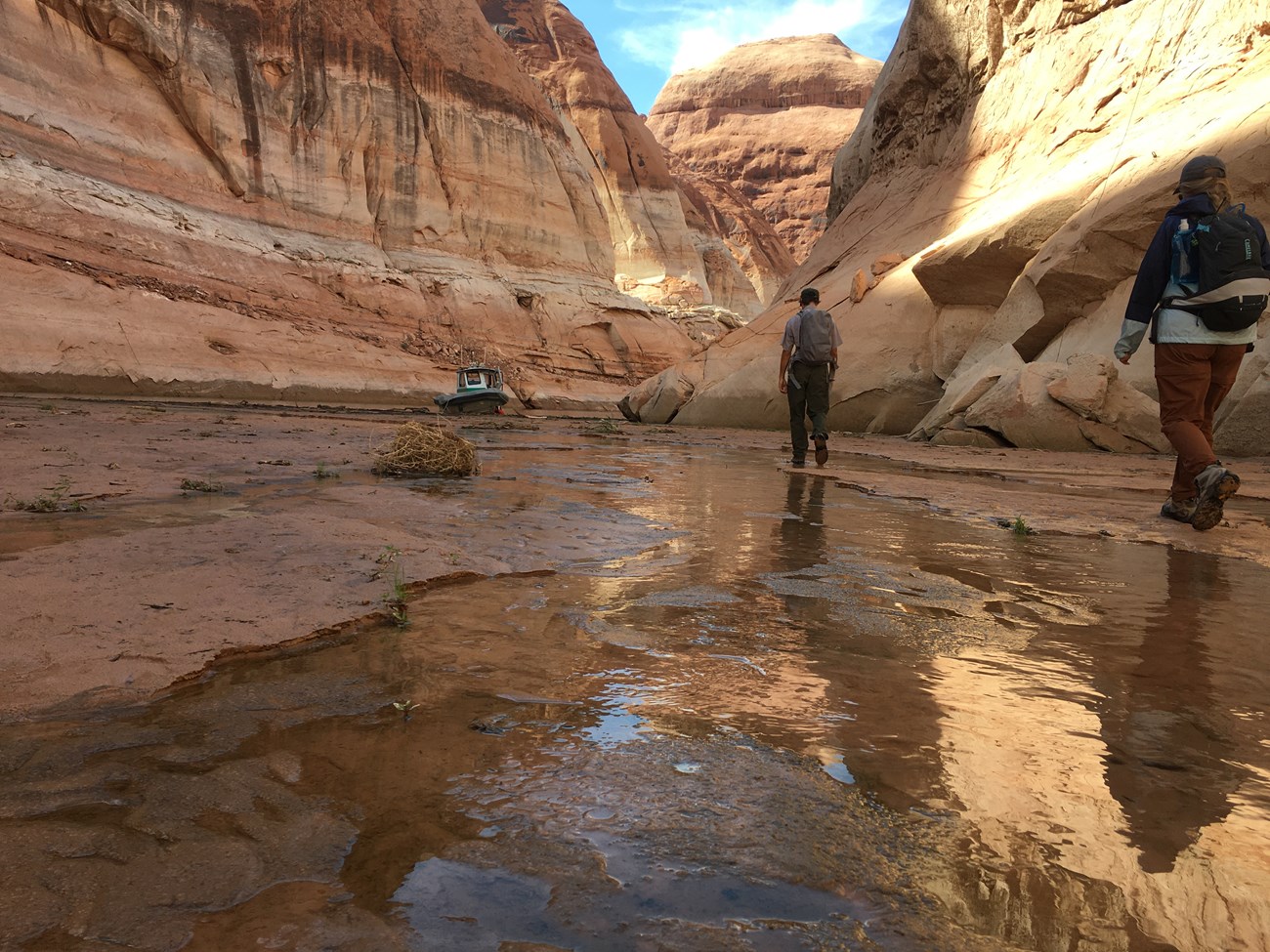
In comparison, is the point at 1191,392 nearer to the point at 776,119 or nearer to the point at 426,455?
the point at 426,455

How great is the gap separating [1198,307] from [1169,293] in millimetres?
194

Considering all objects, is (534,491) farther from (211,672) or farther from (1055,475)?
(1055,475)

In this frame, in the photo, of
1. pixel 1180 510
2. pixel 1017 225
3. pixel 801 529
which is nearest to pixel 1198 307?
pixel 1180 510

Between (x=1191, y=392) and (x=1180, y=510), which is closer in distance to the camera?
(x=1180, y=510)

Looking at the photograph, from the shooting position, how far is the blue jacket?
459 centimetres

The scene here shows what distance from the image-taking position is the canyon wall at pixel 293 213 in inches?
753

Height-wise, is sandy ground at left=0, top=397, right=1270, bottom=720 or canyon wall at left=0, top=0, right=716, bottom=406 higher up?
canyon wall at left=0, top=0, right=716, bottom=406

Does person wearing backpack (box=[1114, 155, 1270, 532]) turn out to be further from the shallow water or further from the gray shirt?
the gray shirt

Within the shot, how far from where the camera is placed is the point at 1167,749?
63.5 inches

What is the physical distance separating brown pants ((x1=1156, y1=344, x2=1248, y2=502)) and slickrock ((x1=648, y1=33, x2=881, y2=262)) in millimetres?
77069

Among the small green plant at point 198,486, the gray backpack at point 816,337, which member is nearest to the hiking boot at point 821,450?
the gray backpack at point 816,337

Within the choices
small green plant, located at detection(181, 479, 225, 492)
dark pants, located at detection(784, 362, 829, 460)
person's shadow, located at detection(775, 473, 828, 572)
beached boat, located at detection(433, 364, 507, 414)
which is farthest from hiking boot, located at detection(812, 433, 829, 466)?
beached boat, located at detection(433, 364, 507, 414)

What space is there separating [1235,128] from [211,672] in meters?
11.2

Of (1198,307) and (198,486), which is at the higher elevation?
(1198,307)
